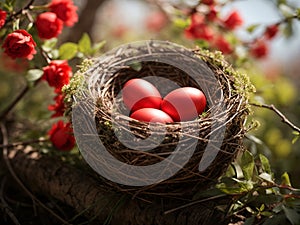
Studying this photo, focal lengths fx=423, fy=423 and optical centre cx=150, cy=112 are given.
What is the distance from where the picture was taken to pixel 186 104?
117cm

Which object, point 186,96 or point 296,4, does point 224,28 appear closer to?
point 296,4

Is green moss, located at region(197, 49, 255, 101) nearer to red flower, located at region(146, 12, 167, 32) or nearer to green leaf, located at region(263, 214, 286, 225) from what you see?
green leaf, located at region(263, 214, 286, 225)

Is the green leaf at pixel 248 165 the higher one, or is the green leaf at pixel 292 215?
the green leaf at pixel 248 165

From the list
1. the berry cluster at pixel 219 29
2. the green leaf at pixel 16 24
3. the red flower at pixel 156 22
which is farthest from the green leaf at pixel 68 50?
the red flower at pixel 156 22

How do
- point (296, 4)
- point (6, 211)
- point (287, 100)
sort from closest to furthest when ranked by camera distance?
1. point (6, 211)
2. point (296, 4)
3. point (287, 100)

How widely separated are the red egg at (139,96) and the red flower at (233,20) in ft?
1.97

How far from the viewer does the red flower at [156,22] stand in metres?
2.83

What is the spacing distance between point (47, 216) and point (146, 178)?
1.47ft

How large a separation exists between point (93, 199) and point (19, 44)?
0.47 metres

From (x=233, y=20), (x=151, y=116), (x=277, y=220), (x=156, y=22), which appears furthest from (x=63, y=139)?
(x=156, y=22)

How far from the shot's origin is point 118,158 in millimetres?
1021

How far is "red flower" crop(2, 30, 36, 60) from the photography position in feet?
3.57

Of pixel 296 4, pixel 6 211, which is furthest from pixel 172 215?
pixel 296 4

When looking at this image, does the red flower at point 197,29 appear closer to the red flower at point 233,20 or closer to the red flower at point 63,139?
the red flower at point 233,20
